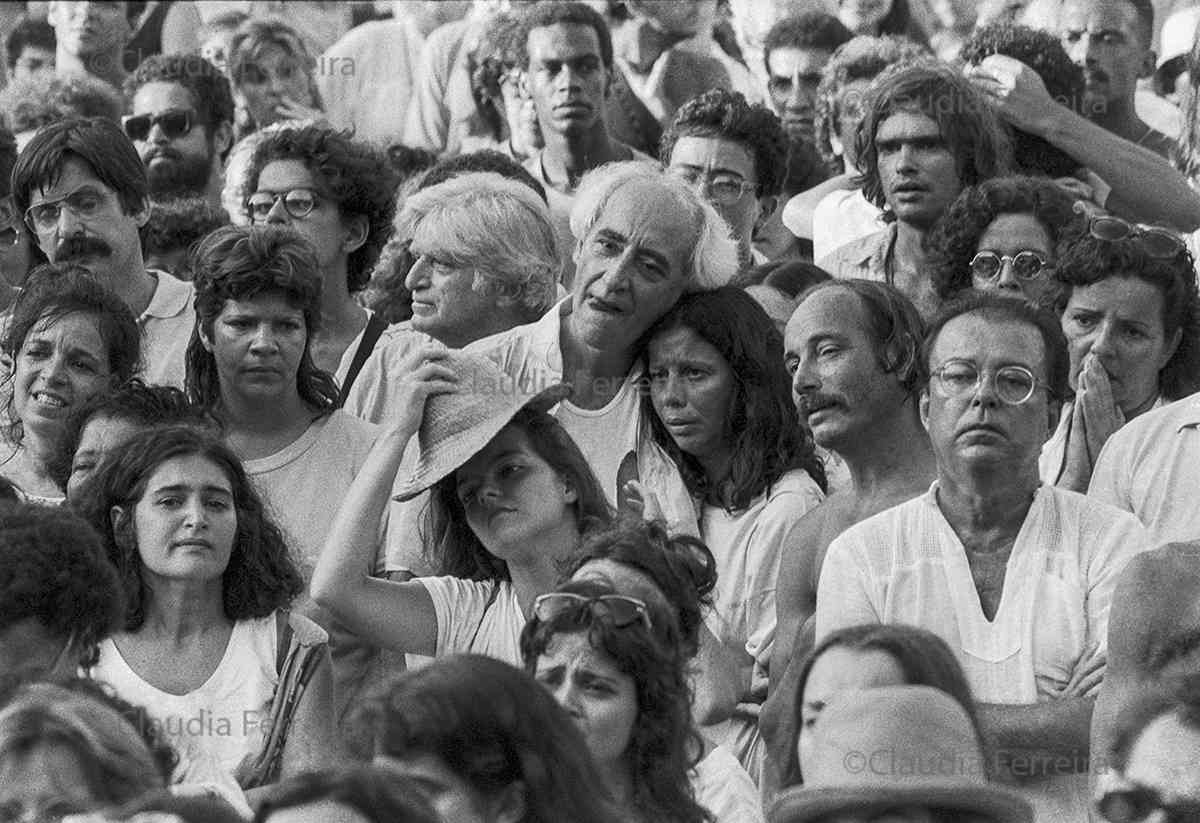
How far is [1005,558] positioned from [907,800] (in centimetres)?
195

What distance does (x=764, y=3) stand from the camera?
33.8 feet

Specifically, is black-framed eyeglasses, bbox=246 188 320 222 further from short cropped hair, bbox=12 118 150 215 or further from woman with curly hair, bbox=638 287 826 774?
woman with curly hair, bbox=638 287 826 774

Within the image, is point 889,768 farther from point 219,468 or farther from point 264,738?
point 219,468

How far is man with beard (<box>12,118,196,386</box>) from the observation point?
7.30 m

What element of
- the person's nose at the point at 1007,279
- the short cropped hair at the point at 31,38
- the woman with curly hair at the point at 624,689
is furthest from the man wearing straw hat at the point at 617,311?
the short cropped hair at the point at 31,38

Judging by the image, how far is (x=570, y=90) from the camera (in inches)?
338

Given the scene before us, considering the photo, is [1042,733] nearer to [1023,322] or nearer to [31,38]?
[1023,322]

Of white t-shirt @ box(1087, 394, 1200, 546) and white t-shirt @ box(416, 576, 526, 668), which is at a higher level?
white t-shirt @ box(1087, 394, 1200, 546)

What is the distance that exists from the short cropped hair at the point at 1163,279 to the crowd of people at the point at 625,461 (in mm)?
10

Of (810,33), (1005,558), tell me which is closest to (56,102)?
(810,33)

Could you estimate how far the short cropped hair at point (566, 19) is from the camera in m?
8.65

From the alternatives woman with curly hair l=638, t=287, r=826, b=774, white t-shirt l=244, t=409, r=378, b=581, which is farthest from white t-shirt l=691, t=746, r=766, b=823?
white t-shirt l=244, t=409, r=378, b=581

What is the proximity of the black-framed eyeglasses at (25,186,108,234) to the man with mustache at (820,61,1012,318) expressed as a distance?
201cm

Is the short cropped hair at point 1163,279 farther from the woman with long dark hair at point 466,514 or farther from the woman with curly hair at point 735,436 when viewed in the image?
the woman with long dark hair at point 466,514
